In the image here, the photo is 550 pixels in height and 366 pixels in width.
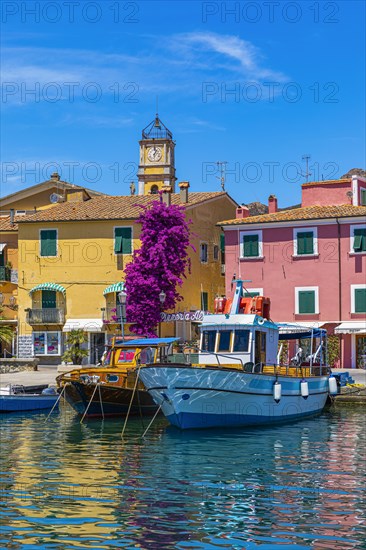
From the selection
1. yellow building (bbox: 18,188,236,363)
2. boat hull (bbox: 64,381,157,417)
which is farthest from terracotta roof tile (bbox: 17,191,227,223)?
boat hull (bbox: 64,381,157,417)

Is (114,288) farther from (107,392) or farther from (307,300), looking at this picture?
(107,392)

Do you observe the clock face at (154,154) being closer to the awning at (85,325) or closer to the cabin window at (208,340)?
the awning at (85,325)

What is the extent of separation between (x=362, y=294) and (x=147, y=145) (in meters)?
37.3

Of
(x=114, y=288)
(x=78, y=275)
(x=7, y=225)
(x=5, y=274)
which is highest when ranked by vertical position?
(x=7, y=225)

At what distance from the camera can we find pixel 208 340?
101ft

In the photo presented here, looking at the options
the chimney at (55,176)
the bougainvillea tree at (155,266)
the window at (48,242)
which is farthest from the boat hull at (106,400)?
the chimney at (55,176)

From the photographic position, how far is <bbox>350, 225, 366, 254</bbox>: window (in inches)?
1902

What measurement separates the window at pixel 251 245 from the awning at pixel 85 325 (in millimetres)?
9278

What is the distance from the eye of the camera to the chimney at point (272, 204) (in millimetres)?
55062

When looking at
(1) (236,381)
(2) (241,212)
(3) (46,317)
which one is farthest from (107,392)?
(3) (46,317)

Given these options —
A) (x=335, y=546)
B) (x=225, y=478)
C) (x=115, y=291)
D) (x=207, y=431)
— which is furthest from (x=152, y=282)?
(x=335, y=546)

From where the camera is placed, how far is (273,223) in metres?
50.2

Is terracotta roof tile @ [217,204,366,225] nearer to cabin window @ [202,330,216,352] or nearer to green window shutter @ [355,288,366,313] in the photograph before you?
green window shutter @ [355,288,366,313]

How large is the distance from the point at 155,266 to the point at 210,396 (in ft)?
76.3
